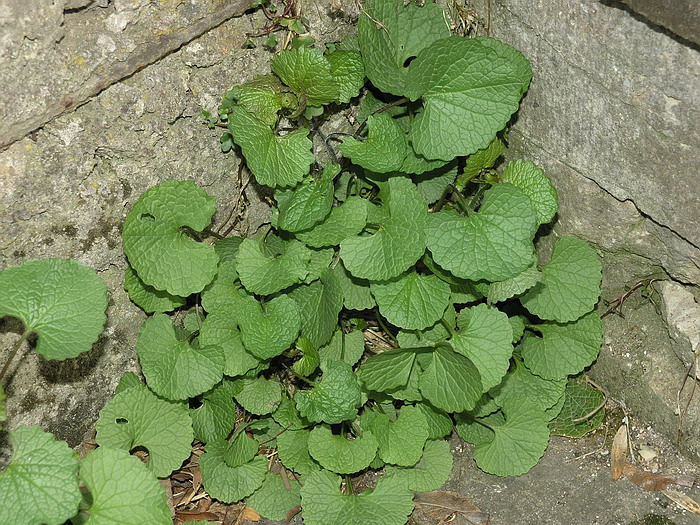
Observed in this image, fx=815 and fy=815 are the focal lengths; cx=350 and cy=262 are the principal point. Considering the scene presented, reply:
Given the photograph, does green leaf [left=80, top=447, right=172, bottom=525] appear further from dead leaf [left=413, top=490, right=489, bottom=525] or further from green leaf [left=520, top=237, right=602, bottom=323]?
green leaf [left=520, top=237, right=602, bottom=323]

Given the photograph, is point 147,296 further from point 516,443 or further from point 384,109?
point 516,443

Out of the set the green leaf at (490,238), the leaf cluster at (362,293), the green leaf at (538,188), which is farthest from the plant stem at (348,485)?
the green leaf at (538,188)

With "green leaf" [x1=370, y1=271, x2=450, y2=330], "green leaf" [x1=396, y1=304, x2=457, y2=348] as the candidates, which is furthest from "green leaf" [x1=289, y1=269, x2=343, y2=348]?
"green leaf" [x1=396, y1=304, x2=457, y2=348]

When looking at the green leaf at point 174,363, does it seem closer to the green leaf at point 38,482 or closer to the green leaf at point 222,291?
the green leaf at point 222,291

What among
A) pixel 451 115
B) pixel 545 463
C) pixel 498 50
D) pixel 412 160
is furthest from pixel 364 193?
pixel 545 463

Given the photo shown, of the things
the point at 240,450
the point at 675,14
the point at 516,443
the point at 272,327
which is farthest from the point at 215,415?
the point at 675,14

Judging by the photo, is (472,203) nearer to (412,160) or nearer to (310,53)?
(412,160)
